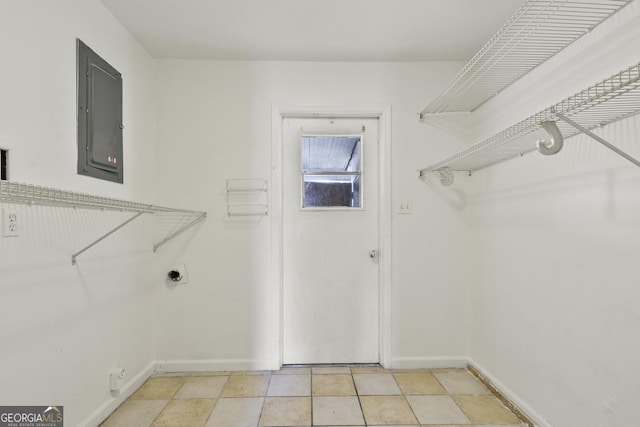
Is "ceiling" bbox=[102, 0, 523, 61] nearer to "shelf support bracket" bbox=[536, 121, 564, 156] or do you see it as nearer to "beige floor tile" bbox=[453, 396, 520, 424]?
"shelf support bracket" bbox=[536, 121, 564, 156]

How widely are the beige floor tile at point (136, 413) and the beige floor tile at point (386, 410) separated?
1203 mm

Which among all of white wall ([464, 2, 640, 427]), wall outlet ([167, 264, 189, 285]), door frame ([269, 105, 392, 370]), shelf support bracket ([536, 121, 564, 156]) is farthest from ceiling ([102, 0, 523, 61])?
wall outlet ([167, 264, 189, 285])

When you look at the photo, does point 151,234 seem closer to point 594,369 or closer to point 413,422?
point 413,422

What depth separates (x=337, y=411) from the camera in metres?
1.88

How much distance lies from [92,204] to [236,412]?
1362 mm

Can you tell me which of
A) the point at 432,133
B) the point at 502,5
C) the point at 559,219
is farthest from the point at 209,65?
the point at 559,219

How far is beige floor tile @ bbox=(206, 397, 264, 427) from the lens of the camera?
1777mm

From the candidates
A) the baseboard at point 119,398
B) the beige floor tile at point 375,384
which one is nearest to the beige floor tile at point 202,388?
the baseboard at point 119,398

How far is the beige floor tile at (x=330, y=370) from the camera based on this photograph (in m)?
2.35

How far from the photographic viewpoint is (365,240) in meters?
2.51

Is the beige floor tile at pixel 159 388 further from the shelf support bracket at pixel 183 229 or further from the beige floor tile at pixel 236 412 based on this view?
the shelf support bracket at pixel 183 229

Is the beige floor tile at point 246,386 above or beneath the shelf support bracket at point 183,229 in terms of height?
beneath

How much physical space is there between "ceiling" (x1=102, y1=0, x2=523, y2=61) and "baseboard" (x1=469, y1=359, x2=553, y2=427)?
7.21 feet

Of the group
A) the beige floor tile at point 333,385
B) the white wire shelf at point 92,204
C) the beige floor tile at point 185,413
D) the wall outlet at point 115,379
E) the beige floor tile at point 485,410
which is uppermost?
the white wire shelf at point 92,204
